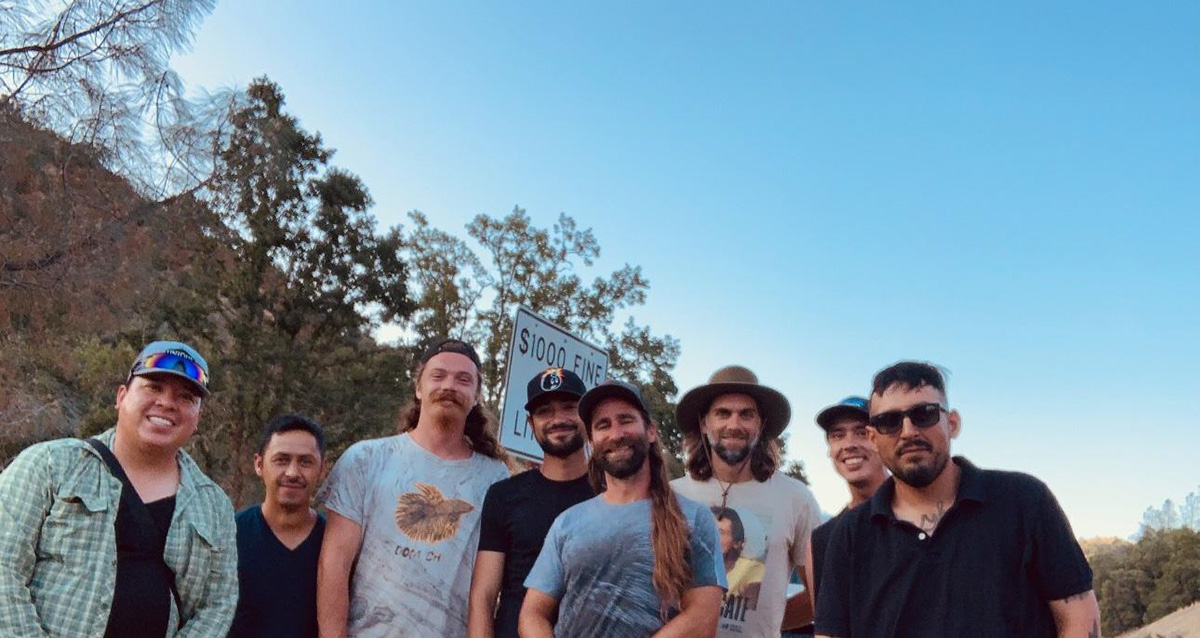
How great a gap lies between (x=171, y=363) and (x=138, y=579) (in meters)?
0.82

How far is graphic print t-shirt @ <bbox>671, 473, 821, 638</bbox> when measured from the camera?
4160 millimetres

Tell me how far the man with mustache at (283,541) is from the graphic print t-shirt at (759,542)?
1763 millimetres

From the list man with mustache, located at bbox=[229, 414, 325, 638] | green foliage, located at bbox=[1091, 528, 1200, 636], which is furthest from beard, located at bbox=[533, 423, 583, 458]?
green foliage, located at bbox=[1091, 528, 1200, 636]

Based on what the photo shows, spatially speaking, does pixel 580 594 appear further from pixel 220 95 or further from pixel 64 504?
pixel 220 95

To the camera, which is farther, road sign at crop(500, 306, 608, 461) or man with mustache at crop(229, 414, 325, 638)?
road sign at crop(500, 306, 608, 461)

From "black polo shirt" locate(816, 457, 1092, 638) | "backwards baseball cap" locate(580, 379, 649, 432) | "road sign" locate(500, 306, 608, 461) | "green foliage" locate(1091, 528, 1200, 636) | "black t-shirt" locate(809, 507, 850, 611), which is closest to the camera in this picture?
"black polo shirt" locate(816, 457, 1092, 638)

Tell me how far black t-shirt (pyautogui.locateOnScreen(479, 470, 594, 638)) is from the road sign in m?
0.86

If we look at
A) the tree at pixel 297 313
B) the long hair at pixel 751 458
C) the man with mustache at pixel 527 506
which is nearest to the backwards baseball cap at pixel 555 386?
the man with mustache at pixel 527 506

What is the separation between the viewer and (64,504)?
3.17 metres

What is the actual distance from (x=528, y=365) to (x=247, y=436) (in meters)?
20.3

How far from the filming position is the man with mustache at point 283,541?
3.95m

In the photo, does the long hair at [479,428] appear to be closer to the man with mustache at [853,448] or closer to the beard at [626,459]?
the beard at [626,459]

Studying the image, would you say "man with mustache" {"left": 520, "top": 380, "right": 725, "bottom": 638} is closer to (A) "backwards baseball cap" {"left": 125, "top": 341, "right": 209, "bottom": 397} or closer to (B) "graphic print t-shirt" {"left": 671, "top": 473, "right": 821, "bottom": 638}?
(B) "graphic print t-shirt" {"left": 671, "top": 473, "right": 821, "bottom": 638}

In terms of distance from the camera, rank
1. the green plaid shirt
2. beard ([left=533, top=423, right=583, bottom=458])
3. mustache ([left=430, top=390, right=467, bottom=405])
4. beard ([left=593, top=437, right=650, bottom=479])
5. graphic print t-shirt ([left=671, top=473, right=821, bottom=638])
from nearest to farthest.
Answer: the green plaid shirt → beard ([left=593, top=437, right=650, bottom=479]) → beard ([left=533, top=423, right=583, bottom=458]) → graphic print t-shirt ([left=671, top=473, right=821, bottom=638]) → mustache ([left=430, top=390, right=467, bottom=405])
